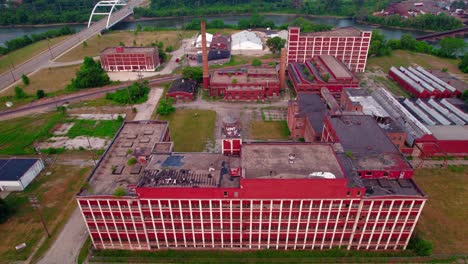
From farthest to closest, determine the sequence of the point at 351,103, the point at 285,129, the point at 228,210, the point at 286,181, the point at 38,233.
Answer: the point at 285,129, the point at 351,103, the point at 38,233, the point at 228,210, the point at 286,181

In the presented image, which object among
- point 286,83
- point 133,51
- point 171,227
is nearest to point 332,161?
point 171,227

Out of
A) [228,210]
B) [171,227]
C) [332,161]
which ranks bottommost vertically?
[171,227]

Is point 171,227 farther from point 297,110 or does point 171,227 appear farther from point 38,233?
point 297,110

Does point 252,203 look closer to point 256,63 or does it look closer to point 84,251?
point 84,251

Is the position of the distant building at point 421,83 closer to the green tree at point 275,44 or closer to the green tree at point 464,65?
the green tree at point 464,65

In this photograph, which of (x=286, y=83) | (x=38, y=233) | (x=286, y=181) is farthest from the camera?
(x=286, y=83)

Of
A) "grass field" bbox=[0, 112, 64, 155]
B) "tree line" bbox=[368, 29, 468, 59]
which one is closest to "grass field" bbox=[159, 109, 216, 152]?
"grass field" bbox=[0, 112, 64, 155]

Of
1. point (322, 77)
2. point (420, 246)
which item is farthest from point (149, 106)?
point (420, 246)
